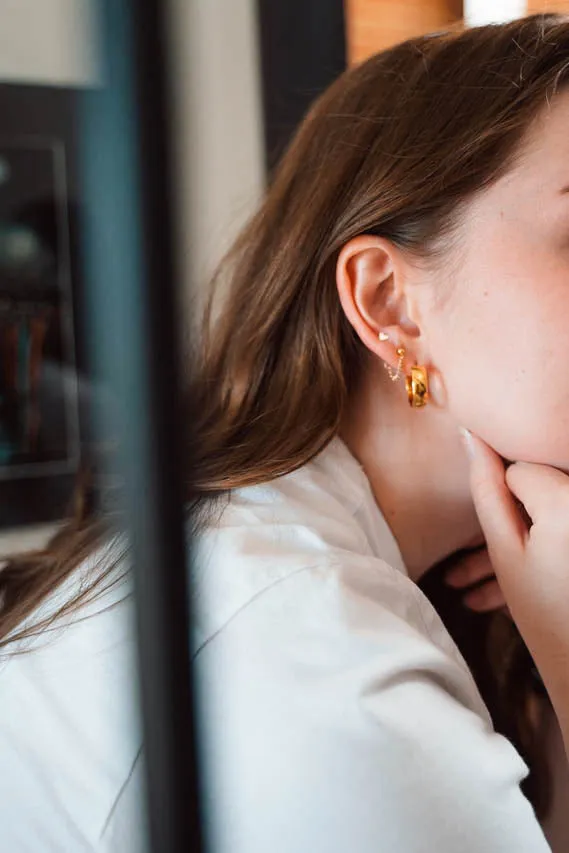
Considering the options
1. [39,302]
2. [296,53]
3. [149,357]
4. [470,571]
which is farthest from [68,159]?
[149,357]

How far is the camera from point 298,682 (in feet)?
1.64

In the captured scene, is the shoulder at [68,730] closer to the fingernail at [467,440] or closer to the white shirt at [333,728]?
the white shirt at [333,728]

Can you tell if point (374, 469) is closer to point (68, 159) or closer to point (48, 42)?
point (48, 42)

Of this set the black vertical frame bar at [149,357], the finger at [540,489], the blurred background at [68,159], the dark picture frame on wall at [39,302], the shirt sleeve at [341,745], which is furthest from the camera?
the dark picture frame on wall at [39,302]

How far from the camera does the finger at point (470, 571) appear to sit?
2.79ft

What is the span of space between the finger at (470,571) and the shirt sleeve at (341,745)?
1.06 ft

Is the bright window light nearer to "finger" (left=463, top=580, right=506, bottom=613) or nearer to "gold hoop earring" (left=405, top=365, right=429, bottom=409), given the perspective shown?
"gold hoop earring" (left=405, top=365, right=429, bottom=409)

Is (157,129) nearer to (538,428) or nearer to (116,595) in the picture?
(116,595)

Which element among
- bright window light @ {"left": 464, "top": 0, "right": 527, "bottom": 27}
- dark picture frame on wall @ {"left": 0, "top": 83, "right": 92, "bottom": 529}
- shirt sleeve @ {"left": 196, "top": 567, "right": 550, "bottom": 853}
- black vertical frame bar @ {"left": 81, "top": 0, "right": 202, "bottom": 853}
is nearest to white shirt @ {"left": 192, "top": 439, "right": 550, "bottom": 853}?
shirt sleeve @ {"left": 196, "top": 567, "right": 550, "bottom": 853}

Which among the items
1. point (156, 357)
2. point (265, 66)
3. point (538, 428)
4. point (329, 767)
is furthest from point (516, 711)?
point (156, 357)

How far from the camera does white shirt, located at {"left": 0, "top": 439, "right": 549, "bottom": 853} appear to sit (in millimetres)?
483

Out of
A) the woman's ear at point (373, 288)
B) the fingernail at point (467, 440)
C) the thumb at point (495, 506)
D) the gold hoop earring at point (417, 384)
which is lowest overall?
the thumb at point (495, 506)

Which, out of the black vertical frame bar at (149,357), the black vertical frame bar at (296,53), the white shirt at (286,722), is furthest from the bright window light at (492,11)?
the black vertical frame bar at (149,357)

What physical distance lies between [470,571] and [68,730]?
17.1 inches
